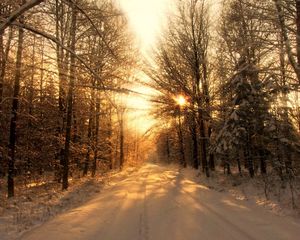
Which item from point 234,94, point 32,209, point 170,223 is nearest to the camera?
point 170,223

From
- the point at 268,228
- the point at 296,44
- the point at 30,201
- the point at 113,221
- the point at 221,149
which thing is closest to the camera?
the point at 268,228

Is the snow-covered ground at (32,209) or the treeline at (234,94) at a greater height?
the treeline at (234,94)

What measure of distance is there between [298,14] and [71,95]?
37.5 feet

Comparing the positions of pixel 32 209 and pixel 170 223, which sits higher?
pixel 170 223

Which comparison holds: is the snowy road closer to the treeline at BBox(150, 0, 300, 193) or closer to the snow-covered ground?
the snow-covered ground

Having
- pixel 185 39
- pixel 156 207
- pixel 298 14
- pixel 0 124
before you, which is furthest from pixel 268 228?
pixel 185 39

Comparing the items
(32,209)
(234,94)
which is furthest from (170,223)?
(234,94)

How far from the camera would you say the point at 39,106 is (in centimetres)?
1969

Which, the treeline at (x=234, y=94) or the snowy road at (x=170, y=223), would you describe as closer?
the snowy road at (x=170, y=223)

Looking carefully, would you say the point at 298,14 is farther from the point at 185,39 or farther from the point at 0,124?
the point at 0,124

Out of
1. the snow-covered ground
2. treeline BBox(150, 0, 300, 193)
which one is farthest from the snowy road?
treeline BBox(150, 0, 300, 193)

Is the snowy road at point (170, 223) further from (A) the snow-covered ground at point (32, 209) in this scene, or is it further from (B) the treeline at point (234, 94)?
(B) the treeline at point (234, 94)

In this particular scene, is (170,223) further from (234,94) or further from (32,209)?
(234,94)

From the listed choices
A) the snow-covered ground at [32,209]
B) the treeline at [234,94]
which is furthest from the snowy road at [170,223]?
the treeline at [234,94]
